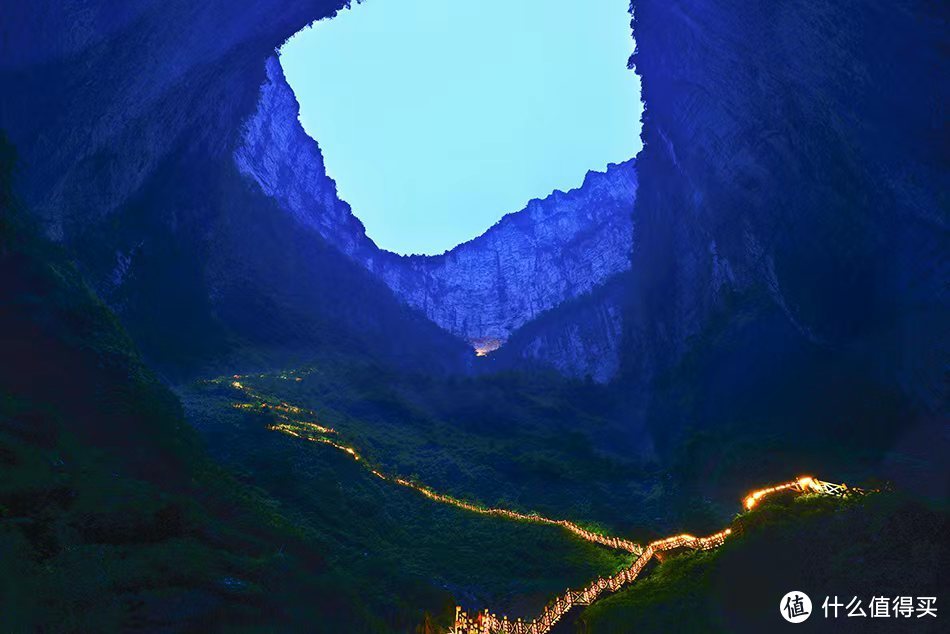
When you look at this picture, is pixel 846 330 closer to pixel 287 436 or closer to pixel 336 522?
pixel 336 522

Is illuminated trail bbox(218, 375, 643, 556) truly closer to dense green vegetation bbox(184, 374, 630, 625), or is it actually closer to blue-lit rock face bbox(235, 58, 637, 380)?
dense green vegetation bbox(184, 374, 630, 625)

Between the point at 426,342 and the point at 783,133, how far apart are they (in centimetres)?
3165

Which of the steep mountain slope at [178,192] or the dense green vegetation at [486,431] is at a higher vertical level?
the steep mountain slope at [178,192]

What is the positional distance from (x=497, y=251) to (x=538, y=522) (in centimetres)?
4407

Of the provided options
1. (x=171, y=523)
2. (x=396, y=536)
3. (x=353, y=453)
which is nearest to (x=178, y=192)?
(x=353, y=453)

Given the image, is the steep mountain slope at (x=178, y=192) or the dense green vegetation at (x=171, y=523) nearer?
the dense green vegetation at (x=171, y=523)

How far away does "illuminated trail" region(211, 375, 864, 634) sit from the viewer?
12031 millimetres

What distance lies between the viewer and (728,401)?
26156mm

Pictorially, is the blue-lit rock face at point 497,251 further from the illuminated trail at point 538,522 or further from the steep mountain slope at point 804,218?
the illuminated trail at point 538,522

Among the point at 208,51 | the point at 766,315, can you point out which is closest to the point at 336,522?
the point at 766,315

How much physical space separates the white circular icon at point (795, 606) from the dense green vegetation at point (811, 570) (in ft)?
0.25

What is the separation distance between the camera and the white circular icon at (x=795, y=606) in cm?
791

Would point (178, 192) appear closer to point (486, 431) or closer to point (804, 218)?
point (486, 431)

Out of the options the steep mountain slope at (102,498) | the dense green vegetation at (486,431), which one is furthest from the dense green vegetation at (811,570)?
the dense green vegetation at (486,431)
